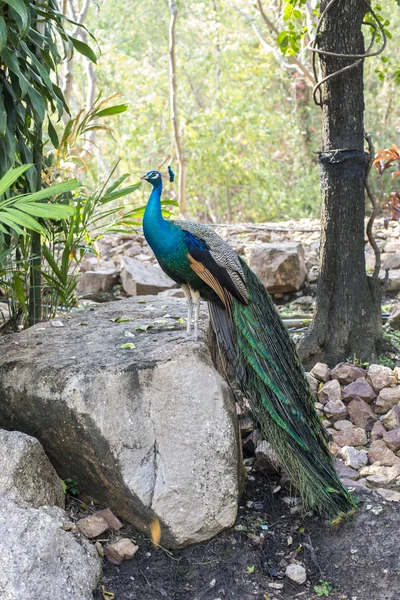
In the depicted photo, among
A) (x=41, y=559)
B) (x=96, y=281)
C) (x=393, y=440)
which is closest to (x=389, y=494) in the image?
(x=393, y=440)

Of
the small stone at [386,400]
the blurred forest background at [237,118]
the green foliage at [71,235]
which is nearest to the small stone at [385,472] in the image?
the small stone at [386,400]

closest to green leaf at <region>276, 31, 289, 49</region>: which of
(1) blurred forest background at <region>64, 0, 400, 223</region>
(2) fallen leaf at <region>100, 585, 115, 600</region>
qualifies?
(2) fallen leaf at <region>100, 585, 115, 600</region>

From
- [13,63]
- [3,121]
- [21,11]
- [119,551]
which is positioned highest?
[21,11]

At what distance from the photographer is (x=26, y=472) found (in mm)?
2801

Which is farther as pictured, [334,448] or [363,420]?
[363,420]

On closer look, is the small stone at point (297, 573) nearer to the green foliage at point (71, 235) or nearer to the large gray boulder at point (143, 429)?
the large gray boulder at point (143, 429)

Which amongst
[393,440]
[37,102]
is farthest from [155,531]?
[37,102]

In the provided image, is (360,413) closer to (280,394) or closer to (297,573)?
(280,394)

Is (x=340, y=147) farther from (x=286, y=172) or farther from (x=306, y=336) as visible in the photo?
(x=286, y=172)

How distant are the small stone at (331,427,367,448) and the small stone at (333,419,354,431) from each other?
0.04 metres

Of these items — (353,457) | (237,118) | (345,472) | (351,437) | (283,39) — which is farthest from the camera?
(237,118)

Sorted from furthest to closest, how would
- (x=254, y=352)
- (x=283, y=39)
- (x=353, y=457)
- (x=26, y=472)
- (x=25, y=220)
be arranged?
(x=283, y=39) < (x=353, y=457) < (x=254, y=352) < (x=26, y=472) < (x=25, y=220)

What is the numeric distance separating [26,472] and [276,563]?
1.10m

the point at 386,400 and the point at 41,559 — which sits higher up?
the point at 386,400
